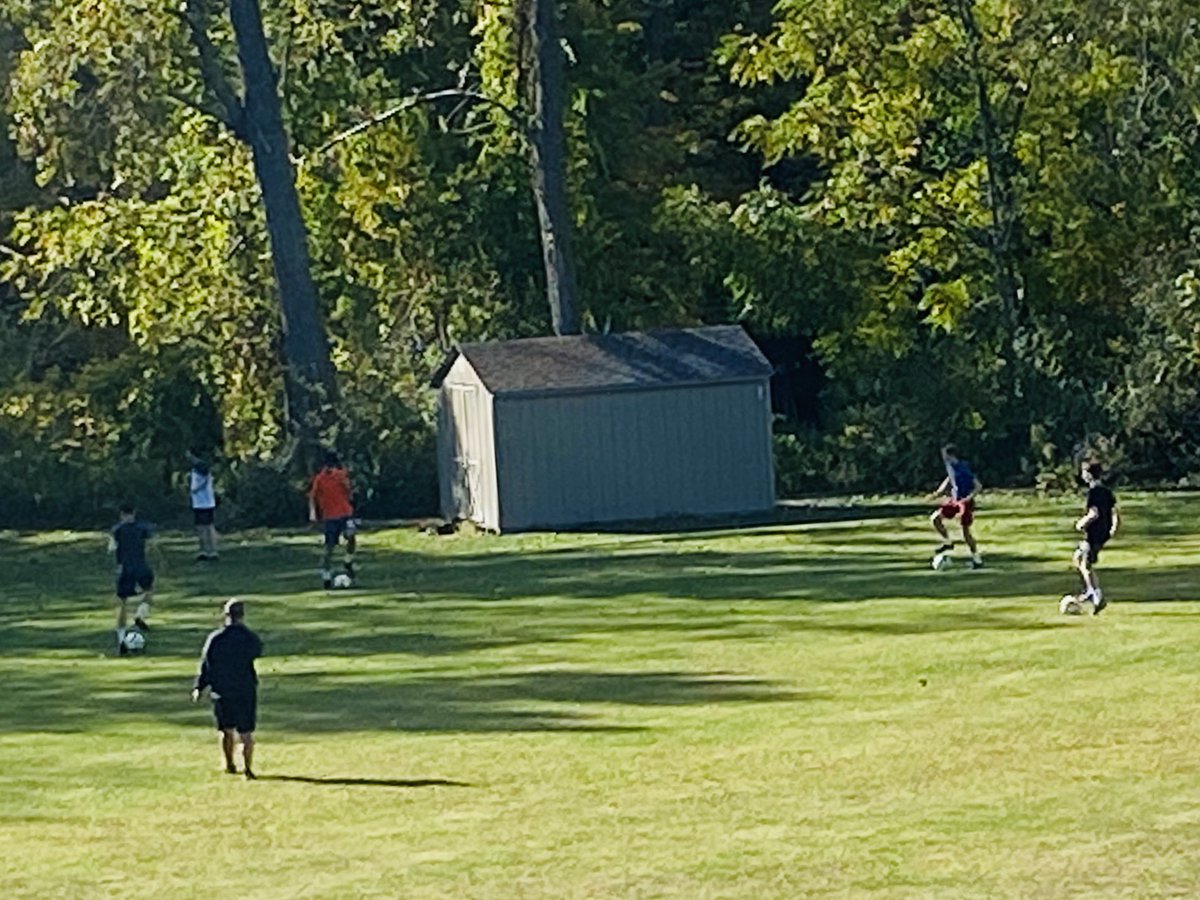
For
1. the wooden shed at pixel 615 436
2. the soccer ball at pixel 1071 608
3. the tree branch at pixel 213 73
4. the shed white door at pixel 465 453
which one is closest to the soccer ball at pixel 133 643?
the soccer ball at pixel 1071 608

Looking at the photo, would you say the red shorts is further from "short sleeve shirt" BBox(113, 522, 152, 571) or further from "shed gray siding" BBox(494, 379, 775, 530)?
"shed gray siding" BBox(494, 379, 775, 530)

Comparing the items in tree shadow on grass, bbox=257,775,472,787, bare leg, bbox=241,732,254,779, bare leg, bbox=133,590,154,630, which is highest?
bare leg, bbox=133,590,154,630

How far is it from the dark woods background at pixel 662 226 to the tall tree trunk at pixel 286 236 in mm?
914

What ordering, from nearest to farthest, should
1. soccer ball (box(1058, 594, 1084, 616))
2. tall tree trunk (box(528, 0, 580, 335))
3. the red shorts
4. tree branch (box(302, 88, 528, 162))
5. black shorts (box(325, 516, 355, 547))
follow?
1. soccer ball (box(1058, 594, 1084, 616))
2. the red shorts
3. black shorts (box(325, 516, 355, 547))
4. tall tree trunk (box(528, 0, 580, 335))
5. tree branch (box(302, 88, 528, 162))

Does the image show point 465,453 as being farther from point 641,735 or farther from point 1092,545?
point 641,735

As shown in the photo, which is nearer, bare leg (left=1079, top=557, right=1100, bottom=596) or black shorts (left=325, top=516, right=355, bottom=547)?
bare leg (left=1079, top=557, right=1100, bottom=596)

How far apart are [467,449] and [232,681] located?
26.1 m

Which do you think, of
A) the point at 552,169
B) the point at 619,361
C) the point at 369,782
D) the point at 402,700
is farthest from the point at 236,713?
the point at 552,169

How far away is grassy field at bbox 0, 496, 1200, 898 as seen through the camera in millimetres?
18219

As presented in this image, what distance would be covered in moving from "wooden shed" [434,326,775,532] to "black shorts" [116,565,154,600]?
14.7m

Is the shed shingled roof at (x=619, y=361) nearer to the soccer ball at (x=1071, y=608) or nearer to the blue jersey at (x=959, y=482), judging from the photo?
the blue jersey at (x=959, y=482)

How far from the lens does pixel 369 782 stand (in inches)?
875

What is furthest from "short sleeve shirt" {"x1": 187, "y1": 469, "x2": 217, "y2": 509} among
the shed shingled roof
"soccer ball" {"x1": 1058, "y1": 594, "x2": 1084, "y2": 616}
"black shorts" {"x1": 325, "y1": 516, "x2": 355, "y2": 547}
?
"soccer ball" {"x1": 1058, "y1": 594, "x2": 1084, "y2": 616}

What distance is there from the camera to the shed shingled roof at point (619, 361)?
4766 cm
